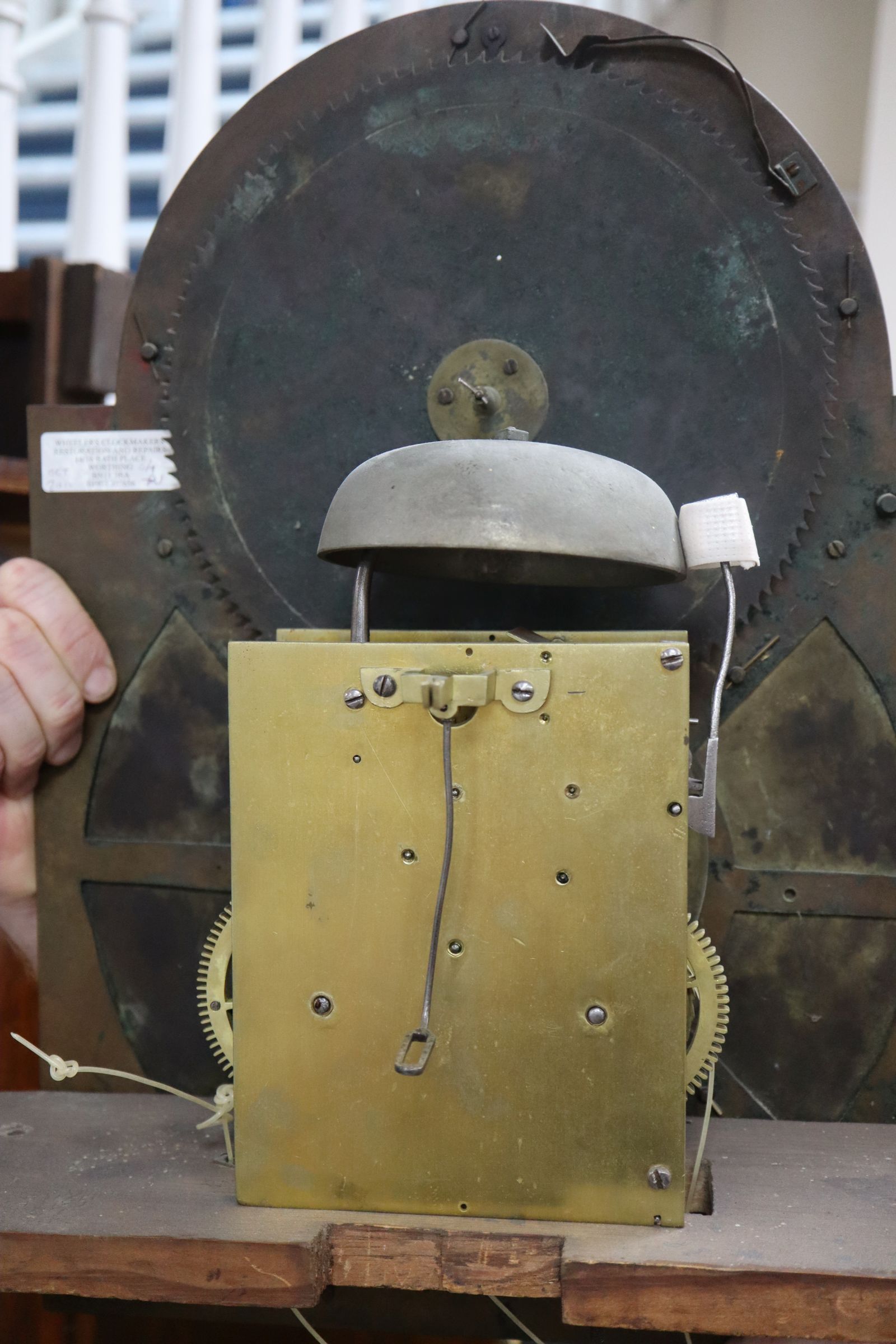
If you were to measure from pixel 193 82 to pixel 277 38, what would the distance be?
215 mm

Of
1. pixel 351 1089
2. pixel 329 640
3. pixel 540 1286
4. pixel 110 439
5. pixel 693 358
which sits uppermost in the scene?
pixel 693 358

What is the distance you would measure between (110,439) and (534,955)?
2.64 feet

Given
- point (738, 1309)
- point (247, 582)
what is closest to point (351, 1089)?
point (738, 1309)

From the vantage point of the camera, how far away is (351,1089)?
1.03m

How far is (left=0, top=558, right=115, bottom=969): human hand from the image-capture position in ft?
4.50

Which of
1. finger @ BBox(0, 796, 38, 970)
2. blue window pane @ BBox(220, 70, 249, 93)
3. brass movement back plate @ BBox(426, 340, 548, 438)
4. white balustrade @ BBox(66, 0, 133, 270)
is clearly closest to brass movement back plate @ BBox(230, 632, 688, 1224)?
brass movement back plate @ BBox(426, 340, 548, 438)

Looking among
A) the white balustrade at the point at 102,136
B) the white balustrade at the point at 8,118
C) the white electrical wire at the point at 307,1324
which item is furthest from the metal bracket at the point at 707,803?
the white balustrade at the point at 8,118

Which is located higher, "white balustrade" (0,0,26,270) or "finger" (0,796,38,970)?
"white balustrade" (0,0,26,270)

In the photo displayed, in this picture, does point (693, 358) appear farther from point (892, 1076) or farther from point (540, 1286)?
point (540, 1286)

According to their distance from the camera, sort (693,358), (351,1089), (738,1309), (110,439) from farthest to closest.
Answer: (110,439), (693,358), (351,1089), (738,1309)

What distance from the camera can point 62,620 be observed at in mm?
1406

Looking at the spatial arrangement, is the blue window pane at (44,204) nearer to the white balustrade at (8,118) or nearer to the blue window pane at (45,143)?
the blue window pane at (45,143)

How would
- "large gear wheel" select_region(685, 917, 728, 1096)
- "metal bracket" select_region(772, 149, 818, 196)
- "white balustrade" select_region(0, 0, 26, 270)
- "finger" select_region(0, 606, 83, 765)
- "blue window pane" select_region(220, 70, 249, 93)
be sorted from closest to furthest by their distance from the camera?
"large gear wheel" select_region(685, 917, 728, 1096) < "metal bracket" select_region(772, 149, 818, 196) < "finger" select_region(0, 606, 83, 765) < "white balustrade" select_region(0, 0, 26, 270) < "blue window pane" select_region(220, 70, 249, 93)

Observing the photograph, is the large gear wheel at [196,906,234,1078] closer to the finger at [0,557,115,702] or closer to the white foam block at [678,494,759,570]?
the finger at [0,557,115,702]
